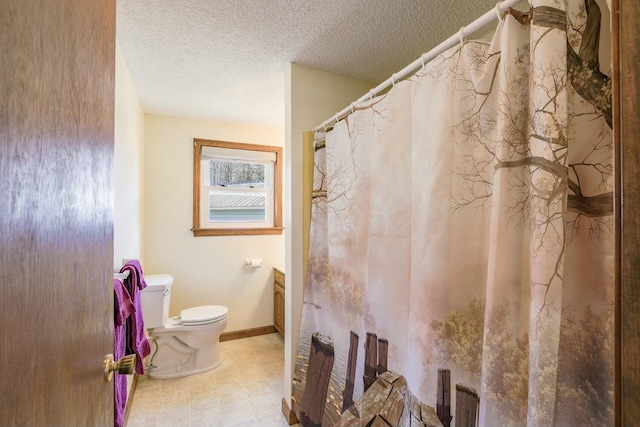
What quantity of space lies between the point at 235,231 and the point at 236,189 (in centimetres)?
48

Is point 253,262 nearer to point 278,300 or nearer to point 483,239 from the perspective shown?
point 278,300

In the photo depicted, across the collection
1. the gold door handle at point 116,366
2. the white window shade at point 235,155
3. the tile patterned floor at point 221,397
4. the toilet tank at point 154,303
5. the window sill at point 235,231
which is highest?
the white window shade at point 235,155

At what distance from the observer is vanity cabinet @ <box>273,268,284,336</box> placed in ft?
9.84

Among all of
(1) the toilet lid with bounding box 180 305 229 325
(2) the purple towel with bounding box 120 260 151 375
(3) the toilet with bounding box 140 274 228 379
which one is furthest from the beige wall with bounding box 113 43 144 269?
(1) the toilet lid with bounding box 180 305 229 325

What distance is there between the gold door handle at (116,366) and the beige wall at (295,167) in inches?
46.0

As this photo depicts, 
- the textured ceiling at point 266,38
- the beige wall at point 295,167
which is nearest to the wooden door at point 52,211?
the textured ceiling at point 266,38

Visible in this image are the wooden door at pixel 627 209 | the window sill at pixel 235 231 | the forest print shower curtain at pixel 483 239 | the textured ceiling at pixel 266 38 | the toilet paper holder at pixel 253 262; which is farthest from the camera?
the toilet paper holder at pixel 253 262

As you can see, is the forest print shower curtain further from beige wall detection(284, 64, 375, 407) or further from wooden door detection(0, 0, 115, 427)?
wooden door detection(0, 0, 115, 427)

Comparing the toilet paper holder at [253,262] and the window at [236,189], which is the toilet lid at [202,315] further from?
the window at [236,189]

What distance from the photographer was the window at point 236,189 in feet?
9.75

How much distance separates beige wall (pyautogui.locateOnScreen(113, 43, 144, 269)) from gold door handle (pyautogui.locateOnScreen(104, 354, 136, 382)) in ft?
3.25

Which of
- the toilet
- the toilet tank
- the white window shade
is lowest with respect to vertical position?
the toilet

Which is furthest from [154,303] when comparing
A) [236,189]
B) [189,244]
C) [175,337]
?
[236,189]

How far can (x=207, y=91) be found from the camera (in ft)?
7.52
